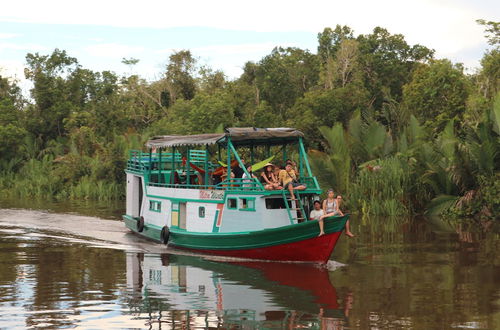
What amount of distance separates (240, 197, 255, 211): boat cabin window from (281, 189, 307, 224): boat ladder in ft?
2.81

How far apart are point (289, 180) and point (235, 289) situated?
4.17m

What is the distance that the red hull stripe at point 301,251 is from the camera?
17.9m

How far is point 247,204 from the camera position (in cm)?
1909

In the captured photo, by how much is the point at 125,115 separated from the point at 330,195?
34.2m

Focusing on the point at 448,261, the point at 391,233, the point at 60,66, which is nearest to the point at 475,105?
the point at 391,233

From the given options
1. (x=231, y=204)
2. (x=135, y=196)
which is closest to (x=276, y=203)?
(x=231, y=204)

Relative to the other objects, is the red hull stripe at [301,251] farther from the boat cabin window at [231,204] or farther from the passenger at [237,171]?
the passenger at [237,171]

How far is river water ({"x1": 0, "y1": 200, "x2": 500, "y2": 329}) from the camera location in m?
12.6

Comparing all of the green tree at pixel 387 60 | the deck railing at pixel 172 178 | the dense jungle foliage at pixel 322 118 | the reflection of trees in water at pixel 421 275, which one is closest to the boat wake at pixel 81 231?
the reflection of trees in water at pixel 421 275

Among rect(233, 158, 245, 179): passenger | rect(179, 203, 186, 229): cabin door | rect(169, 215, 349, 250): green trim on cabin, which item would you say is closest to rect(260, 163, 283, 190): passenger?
rect(233, 158, 245, 179): passenger

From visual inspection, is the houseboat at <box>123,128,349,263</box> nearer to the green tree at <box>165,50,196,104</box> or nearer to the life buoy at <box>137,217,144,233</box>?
the life buoy at <box>137,217,144,233</box>

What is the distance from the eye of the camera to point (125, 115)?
5028cm

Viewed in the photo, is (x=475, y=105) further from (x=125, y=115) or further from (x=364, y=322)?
(x=125, y=115)

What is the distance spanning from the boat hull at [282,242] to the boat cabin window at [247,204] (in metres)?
0.66
